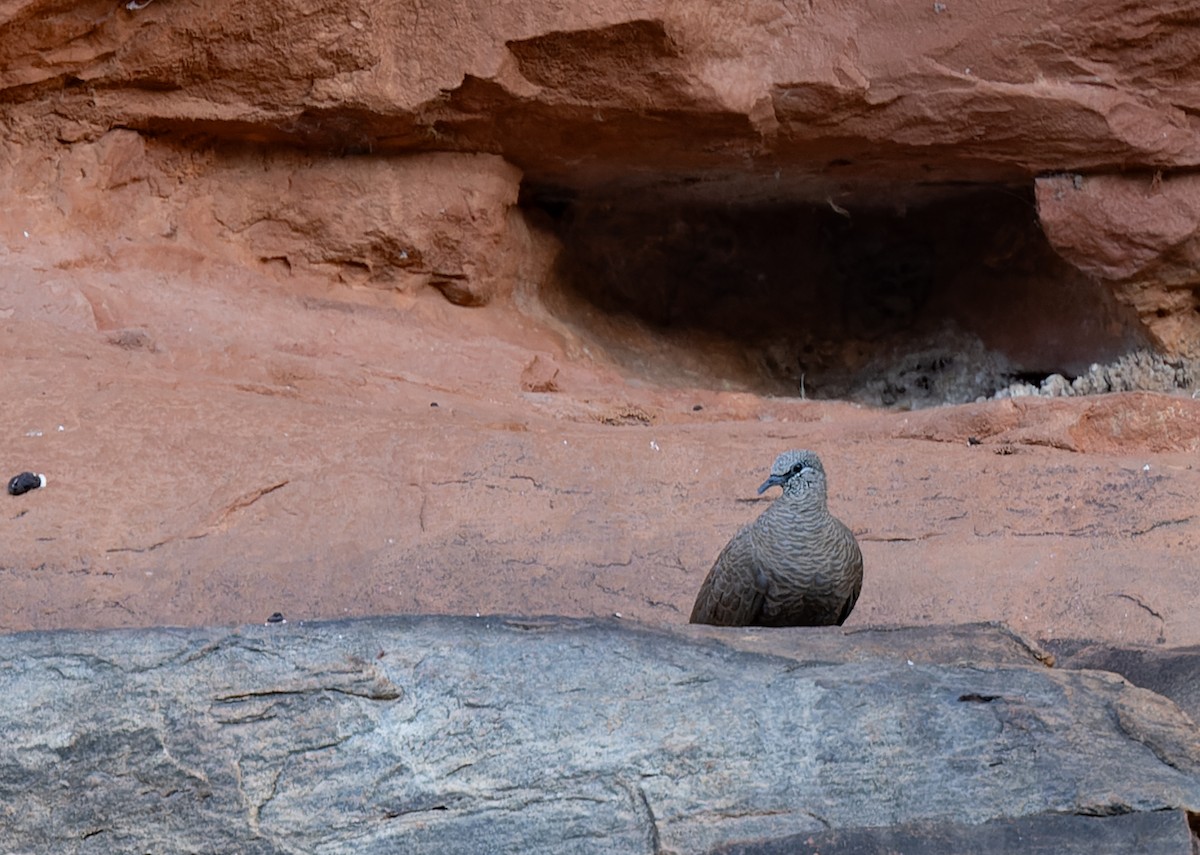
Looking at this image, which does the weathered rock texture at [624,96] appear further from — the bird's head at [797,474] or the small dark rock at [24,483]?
the bird's head at [797,474]

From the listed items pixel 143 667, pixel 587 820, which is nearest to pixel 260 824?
pixel 143 667

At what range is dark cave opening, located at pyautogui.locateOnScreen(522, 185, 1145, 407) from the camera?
6.65 meters

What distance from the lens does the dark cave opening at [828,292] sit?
21.8ft

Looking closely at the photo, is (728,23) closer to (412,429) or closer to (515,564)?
(412,429)

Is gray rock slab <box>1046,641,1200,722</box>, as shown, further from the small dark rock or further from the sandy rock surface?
the small dark rock

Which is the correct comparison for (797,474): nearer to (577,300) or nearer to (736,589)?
(736,589)

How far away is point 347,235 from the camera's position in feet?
19.8

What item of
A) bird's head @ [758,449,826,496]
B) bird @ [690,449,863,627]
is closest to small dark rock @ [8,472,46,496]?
bird @ [690,449,863,627]

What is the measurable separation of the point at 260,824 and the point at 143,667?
373mm

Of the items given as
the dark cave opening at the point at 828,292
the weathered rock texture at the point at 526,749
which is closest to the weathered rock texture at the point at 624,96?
the dark cave opening at the point at 828,292

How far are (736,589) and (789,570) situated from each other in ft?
0.48

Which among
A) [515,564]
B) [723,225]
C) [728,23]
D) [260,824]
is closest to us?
[260,824]

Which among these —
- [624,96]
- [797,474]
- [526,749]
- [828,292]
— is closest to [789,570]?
[797,474]

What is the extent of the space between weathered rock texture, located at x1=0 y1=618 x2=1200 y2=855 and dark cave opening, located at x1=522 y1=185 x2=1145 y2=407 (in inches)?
155
